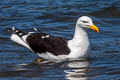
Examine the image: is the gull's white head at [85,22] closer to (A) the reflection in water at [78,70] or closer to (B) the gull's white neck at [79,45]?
(B) the gull's white neck at [79,45]

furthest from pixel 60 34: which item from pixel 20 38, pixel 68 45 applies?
pixel 68 45

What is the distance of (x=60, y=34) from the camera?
42.6 feet

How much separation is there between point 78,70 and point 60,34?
3530 mm

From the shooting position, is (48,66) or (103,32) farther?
(103,32)

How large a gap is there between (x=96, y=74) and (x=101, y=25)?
5.02 metres

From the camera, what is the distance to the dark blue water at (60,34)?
369 inches

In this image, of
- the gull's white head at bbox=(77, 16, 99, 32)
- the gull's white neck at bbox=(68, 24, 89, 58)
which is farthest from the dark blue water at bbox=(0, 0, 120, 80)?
the gull's white head at bbox=(77, 16, 99, 32)

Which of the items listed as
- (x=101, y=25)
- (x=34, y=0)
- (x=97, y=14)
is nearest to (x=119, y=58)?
(x=101, y=25)

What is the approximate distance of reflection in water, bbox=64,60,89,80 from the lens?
9.01m

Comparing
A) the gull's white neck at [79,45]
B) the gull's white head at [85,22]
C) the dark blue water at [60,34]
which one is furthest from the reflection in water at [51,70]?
the gull's white head at [85,22]

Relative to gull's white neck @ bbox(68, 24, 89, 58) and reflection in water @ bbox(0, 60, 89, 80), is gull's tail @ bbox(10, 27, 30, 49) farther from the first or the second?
gull's white neck @ bbox(68, 24, 89, 58)

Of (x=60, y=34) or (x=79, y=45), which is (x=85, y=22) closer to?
(x=79, y=45)

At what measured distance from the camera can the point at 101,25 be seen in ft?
46.2

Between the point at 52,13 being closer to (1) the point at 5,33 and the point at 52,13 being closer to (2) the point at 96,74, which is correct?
(1) the point at 5,33
